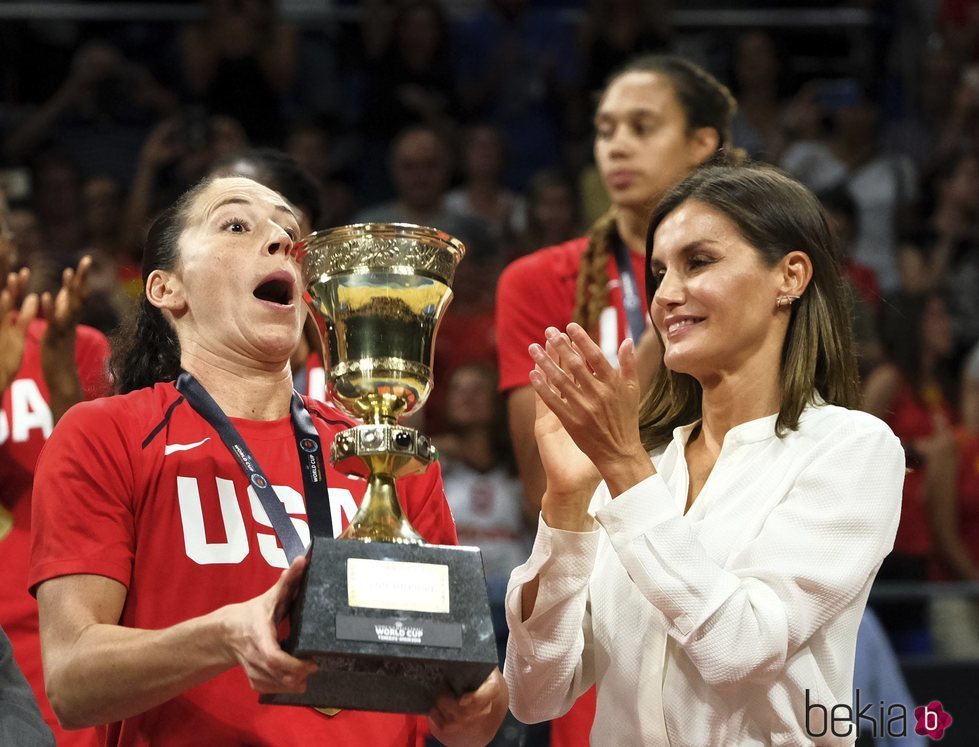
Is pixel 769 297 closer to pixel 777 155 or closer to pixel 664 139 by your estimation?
pixel 664 139

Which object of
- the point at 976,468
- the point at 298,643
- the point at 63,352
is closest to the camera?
the point at 298,643

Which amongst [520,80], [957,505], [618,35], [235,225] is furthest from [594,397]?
[520,80]

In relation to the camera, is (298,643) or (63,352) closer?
(298,643)

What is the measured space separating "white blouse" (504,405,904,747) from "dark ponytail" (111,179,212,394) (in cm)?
80

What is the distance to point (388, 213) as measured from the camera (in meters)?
6.99

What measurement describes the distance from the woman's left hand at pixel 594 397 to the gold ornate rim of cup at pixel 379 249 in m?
0.25

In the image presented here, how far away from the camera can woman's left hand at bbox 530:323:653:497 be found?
7.79 ft

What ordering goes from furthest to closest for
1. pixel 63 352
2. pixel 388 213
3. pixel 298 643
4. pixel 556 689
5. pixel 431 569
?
pixel 388 213
pixel 63 352
pixel 556 689
pixel 431 569
pixel 298 643

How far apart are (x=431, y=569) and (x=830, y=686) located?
0.69 meters

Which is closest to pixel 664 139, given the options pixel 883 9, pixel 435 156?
pixel 435 156

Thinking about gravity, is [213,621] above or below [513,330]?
below

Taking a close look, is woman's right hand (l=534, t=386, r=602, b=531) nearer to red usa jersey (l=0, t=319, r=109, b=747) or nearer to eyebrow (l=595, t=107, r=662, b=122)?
red usa jersey (l=0, t=319, r=109, b=747)

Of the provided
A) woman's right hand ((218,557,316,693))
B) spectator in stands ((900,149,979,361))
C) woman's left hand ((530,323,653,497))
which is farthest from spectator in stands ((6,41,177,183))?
woman's right hand ((218,557,316,693))

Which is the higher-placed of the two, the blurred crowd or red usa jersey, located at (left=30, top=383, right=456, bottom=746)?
the blurred crowd
